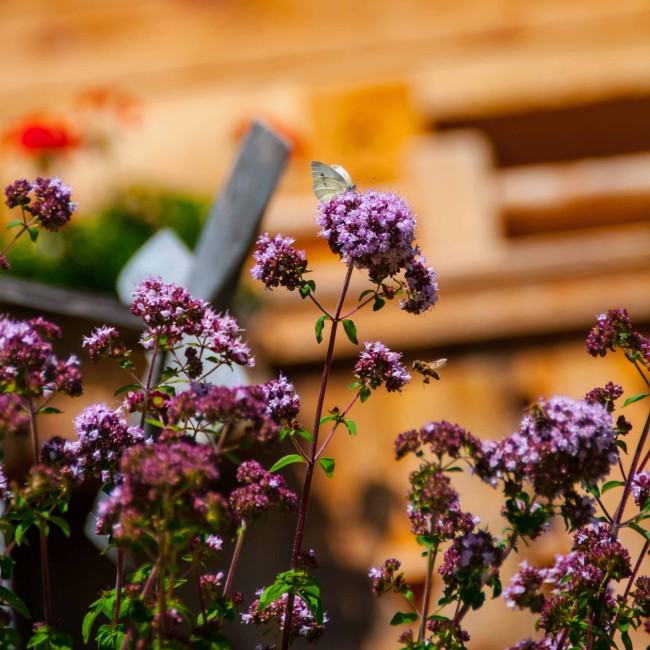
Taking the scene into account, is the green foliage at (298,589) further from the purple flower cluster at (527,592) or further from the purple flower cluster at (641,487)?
the purple flower cluster at (641,487)

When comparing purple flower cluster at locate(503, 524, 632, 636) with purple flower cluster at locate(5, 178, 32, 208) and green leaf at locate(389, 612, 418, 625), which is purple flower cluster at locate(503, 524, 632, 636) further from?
purple flower cluster at locate(5, 178, 32, 208)

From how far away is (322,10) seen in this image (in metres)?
7.85

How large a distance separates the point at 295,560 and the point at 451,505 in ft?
0.91

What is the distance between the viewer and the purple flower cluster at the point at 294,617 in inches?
67.5

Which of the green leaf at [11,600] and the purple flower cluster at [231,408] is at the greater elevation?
the purple flower cluster at [231,408]

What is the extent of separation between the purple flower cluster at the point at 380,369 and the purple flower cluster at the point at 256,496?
244mm

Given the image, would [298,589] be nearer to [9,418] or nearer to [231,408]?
[231,408]

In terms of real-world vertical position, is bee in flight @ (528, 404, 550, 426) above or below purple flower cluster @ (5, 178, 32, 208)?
below

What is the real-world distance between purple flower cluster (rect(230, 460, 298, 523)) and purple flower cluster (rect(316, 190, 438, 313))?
0.37 metres

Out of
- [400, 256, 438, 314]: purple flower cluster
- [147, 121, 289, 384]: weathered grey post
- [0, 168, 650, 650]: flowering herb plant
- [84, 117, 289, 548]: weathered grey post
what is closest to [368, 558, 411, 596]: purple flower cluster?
[0, 168, 650, 650]: flowering herb plant

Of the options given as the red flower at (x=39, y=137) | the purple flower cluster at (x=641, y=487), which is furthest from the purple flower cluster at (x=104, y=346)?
→ the red flower at (x=39, y=137)

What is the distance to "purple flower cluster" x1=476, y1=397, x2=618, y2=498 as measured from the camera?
1.48 m

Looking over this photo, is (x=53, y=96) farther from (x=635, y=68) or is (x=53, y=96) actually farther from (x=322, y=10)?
(x=635, y=68)

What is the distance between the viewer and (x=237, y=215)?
2.87 metres
